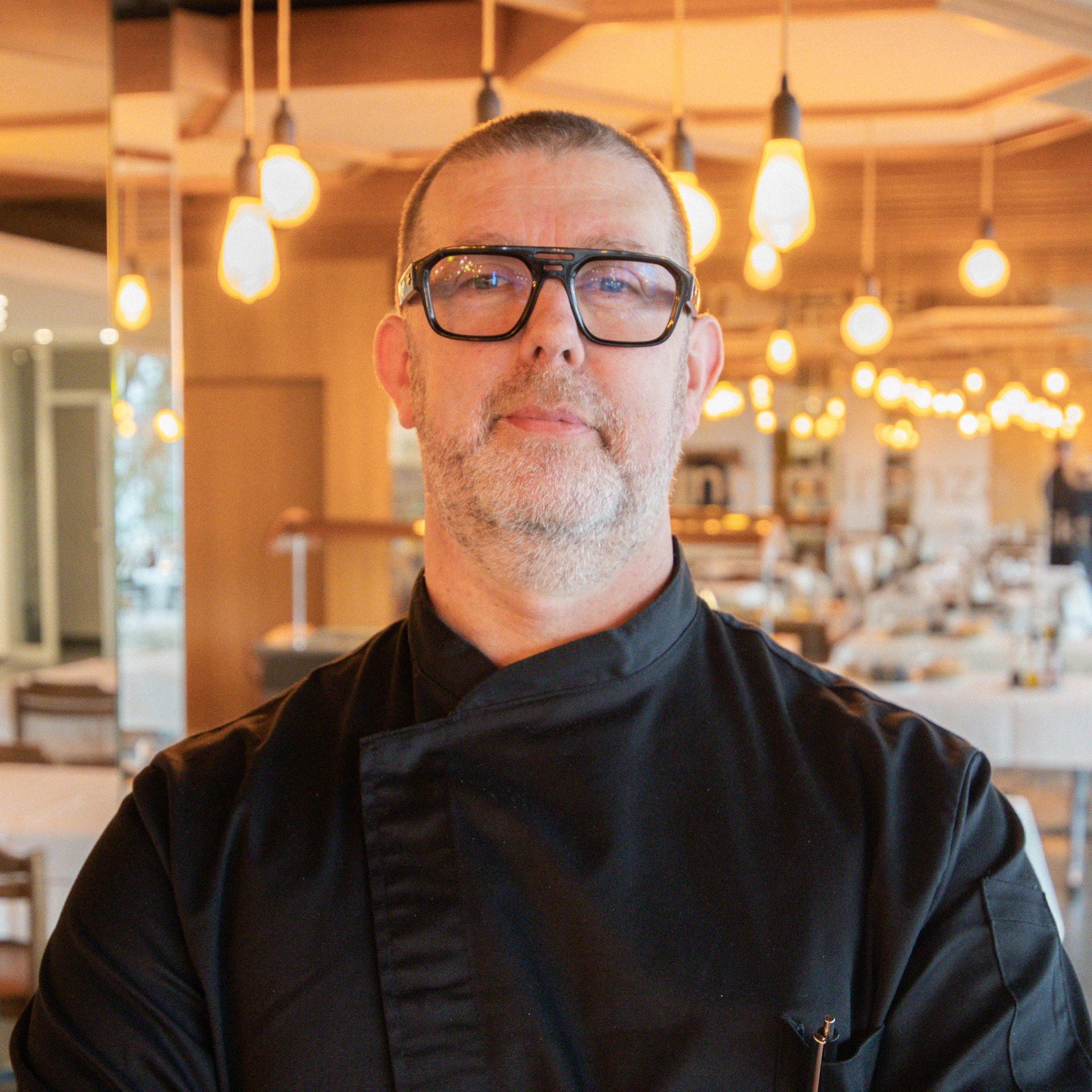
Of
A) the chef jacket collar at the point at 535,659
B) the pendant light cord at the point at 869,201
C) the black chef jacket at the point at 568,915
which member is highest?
the pendant light cord at the point at 869,201

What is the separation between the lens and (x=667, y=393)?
981 mm

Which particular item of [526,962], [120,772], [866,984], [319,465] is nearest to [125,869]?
[526,962]

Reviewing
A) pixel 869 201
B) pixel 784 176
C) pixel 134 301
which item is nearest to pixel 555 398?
pixel 784 176

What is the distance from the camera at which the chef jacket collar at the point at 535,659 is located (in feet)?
3.07

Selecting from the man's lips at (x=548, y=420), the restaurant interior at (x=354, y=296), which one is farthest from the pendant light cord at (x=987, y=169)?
the man's lips at (x=548, y=420)

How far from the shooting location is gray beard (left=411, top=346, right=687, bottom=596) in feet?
3.05

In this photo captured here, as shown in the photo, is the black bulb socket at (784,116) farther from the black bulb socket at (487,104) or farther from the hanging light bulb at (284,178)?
the hanging light bulb at (284,178)

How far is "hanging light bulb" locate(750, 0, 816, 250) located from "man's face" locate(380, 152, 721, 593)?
1.16 metres

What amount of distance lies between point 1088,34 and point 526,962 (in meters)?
2.73

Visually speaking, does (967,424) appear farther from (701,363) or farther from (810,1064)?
(810,1064)

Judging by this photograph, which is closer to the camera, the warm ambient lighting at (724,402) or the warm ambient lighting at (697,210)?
the warm ambient lighting at (697,210)

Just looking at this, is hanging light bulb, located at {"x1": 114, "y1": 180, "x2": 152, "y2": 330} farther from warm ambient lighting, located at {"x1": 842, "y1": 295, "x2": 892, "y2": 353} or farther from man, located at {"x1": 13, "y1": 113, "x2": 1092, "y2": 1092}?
man, located at {"x1": 13, "y1": 113, "x2": 1092, "y2": 1092}

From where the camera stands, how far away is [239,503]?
25.1 ft

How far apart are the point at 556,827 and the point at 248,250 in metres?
1.57
